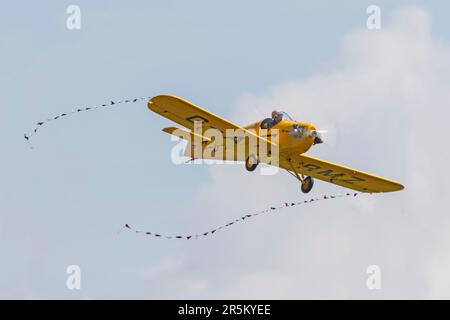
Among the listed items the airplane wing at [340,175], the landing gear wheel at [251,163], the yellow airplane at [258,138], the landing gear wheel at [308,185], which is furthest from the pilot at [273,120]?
the landing gear wheel at [308,185]

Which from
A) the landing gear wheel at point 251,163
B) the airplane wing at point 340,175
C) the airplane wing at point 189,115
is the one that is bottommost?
the landing gear wheel at point 251,163

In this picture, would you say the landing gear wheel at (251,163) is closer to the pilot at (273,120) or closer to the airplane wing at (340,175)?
the pilot at (273,120)

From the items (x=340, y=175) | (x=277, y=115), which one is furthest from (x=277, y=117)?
(x=340, y=175)

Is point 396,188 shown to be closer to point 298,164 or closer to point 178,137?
point 298,164

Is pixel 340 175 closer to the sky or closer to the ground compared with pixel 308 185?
closer to the sky

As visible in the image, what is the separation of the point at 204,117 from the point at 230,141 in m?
2.02

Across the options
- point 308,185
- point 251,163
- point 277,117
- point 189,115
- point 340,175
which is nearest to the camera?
point 189,115

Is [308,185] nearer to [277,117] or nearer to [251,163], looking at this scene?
[251,163]

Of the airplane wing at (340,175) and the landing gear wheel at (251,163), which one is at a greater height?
the airplane wing at (340,175)

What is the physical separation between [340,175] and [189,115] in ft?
30.5

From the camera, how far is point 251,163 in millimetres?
48594

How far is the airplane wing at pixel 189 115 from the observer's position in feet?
152

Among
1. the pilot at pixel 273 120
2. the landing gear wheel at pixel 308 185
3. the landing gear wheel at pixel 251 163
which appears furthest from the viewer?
the landing gear wheel at pixel 308 185
